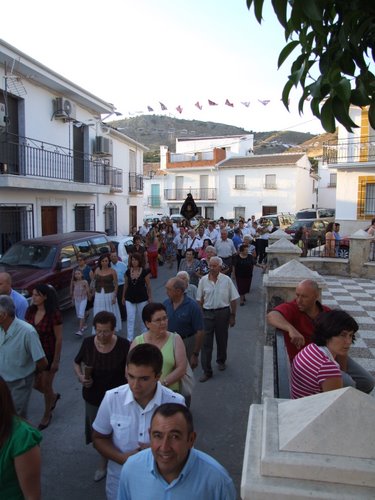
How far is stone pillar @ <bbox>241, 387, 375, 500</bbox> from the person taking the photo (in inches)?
59.4

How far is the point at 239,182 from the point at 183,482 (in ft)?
138

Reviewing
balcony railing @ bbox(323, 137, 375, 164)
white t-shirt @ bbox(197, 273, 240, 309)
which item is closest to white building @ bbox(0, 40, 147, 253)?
white t-shirt @ bbox(197, 273, 240, 309)

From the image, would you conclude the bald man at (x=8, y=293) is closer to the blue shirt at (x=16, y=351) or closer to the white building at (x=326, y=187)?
the blue shirt at (x=16, y=351)

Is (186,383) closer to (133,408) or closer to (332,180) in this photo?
(133,408)

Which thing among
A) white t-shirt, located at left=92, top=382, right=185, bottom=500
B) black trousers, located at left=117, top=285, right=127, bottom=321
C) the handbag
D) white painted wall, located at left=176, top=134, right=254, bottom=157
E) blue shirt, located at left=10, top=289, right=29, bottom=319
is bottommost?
black trousers, located at left=117, top=285, right=127, bottom=321

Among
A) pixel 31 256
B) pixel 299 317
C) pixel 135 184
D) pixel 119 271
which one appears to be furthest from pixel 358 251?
pixel 135 184

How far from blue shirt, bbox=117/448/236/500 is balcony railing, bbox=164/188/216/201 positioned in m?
42.7

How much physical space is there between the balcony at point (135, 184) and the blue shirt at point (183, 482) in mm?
24556

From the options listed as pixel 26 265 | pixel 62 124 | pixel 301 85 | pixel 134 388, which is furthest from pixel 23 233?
pixel 301 85

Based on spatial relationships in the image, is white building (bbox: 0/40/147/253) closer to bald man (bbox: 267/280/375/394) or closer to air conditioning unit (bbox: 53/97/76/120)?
air conditioning unit (bbox: 53/97/76/120)

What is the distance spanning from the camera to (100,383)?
3.72m

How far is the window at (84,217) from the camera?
19652 millimetres

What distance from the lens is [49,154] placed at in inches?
654

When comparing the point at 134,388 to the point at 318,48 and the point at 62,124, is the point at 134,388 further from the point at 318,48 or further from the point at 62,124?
the point at 62,124
